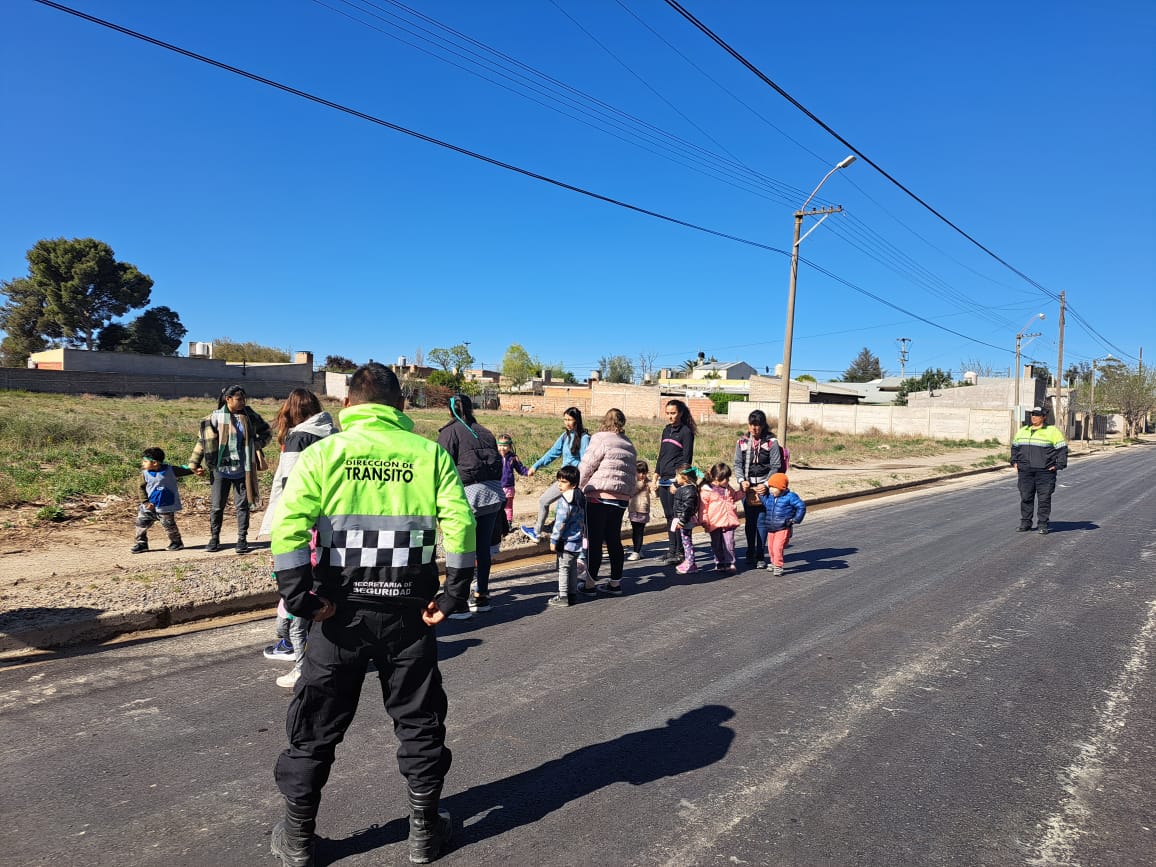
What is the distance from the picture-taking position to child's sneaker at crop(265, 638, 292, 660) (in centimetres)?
527

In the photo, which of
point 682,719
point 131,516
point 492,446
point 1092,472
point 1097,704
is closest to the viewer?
point 682,719

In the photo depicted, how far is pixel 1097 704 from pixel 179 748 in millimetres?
5463

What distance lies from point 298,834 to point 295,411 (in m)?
3.11

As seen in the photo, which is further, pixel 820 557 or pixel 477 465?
pixel 820 557

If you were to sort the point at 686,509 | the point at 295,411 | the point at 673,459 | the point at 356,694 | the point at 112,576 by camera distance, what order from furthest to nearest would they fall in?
the point at 673,459
the point at 686,509
the point at 112,576
the point at 295,411
the point at 356,694

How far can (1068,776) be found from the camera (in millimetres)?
3791

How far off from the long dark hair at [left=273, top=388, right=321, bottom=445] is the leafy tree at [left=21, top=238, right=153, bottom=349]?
72.5 metres

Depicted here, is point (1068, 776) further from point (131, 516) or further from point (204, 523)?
point (131, 516)

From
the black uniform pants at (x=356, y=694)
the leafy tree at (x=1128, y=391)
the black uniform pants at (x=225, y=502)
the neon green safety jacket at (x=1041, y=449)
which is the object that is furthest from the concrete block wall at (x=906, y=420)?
the black uniform pants at (x=356, y=694)

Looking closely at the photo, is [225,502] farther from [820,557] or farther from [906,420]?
[906,420]

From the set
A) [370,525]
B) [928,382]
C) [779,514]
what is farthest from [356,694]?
[928,382]

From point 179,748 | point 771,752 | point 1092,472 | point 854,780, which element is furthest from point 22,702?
point 1092,472

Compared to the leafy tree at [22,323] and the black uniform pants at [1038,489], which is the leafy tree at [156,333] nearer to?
the leafy tree at [22,323]

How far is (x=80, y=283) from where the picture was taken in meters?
64.7
